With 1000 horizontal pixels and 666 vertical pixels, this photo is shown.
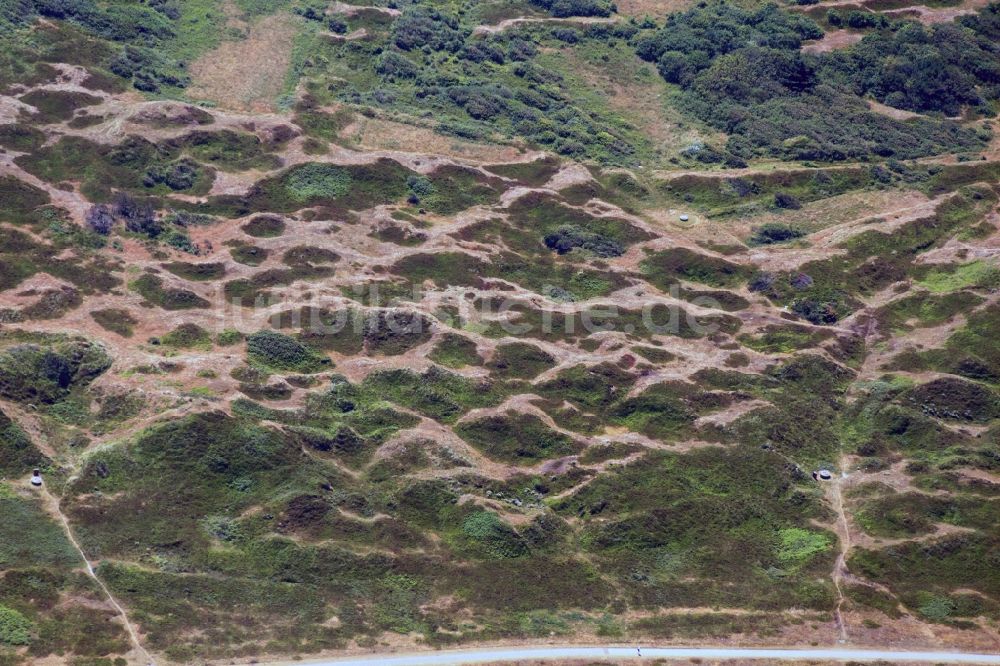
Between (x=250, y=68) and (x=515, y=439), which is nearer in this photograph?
(x=515, y=439)

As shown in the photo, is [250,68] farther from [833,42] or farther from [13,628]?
[13,628]

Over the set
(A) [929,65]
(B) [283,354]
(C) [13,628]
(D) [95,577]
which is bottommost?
(D) [95,577]

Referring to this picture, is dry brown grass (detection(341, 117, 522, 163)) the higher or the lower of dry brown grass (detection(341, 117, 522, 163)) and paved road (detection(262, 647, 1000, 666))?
the higher

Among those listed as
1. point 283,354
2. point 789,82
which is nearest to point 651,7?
point 789,82

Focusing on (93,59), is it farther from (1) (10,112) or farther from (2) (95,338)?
(2) (95,338)

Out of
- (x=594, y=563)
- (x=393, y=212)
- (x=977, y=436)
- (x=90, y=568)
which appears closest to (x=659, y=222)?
(x=393, y=212)

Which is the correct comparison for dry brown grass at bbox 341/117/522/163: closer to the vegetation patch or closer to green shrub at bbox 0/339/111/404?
green shrub at bbox 0/339/111/404

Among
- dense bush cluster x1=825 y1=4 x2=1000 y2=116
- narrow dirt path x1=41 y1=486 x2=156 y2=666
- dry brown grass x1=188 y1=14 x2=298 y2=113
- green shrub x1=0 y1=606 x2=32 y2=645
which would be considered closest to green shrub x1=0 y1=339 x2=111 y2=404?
narrow dirt path x1=41 y1=486 x2=156 y2=666
